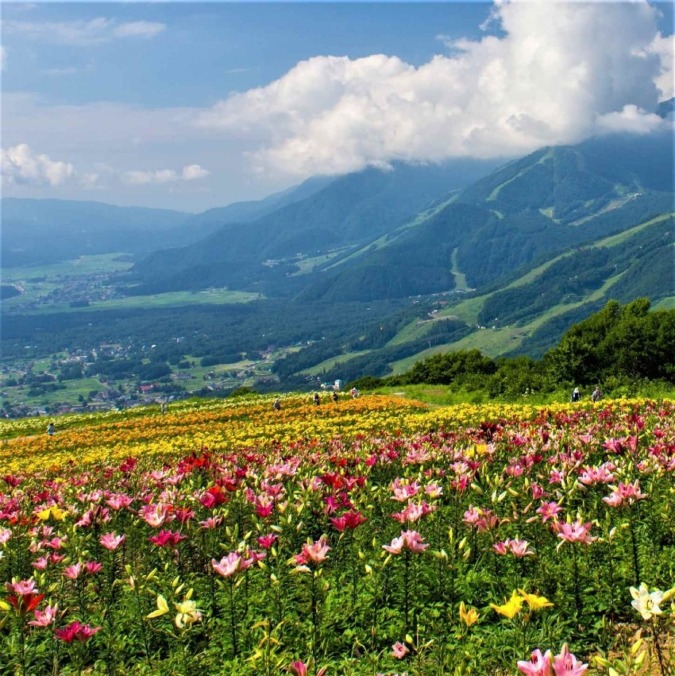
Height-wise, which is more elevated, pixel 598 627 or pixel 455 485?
pixel 455 485

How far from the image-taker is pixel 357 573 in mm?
6707

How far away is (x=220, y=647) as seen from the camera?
5570 millimetres

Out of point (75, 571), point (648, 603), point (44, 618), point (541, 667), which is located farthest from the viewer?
point (75, 571)

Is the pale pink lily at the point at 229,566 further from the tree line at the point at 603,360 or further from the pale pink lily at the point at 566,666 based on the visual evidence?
the tree line at the point at 603,360

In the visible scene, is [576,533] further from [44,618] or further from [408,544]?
[44,618]

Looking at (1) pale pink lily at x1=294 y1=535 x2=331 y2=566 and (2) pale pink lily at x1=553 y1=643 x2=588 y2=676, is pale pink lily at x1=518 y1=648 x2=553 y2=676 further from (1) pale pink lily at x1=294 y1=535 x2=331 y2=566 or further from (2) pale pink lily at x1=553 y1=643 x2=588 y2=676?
(1) pale pink lily at x1=294 y1=535 x2=331 y2=566

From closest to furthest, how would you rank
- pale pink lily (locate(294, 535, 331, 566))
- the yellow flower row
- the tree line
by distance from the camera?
pale pink lily (locate(294, 535, 331, 566)) → the yellow flower row → the tree line

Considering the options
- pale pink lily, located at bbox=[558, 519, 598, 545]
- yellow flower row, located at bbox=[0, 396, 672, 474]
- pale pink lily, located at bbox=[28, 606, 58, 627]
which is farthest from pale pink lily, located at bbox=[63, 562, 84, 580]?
yellow flower row, located at bbox=[0, 396, 672, 474]

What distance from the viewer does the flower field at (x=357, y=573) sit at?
4.76 metres

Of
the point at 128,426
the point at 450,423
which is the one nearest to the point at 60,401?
the point at 128,426

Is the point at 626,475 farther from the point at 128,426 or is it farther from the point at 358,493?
the point at 128,426

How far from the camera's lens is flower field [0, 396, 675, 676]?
15.6 ft

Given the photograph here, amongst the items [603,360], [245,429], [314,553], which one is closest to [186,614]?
[314,553]

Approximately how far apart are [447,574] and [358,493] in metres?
2.28
